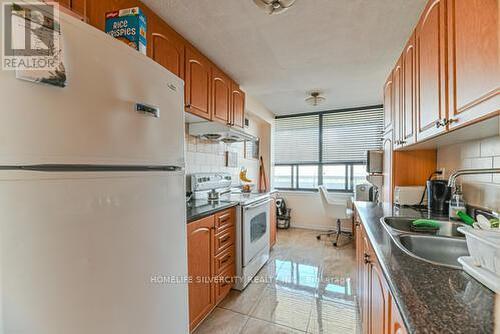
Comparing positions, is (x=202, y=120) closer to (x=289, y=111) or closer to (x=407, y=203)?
(x=407, y=203)

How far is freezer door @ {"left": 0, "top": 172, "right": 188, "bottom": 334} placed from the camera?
0.53 m

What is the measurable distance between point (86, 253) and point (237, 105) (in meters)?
2.33

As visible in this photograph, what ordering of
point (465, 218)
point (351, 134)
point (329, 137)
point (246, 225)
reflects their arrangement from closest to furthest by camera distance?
point (465, 218) < point (246, 225) < point (351, 134) < point (329, 137)

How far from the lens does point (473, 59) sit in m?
0.81

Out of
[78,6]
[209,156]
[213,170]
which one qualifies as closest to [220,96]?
[209,156]

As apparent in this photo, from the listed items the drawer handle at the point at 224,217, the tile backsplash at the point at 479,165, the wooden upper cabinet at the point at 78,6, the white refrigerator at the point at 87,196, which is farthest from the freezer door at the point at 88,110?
the tile backsplash at the point at 479,165

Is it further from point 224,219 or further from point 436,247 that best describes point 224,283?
point 436,247

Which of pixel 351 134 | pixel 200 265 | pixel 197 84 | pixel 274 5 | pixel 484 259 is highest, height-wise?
pixel 274 5

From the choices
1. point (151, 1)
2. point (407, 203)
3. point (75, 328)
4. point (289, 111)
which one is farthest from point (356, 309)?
point (289, 111)

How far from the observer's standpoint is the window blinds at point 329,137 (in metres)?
3.90

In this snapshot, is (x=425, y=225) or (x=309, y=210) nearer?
(x=425, y=225)

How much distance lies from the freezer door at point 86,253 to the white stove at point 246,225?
46.6 inches

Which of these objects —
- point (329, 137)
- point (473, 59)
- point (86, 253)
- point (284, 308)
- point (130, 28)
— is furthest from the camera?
point (329, 137)

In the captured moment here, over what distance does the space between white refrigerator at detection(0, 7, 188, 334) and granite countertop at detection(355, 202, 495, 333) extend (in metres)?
0.88
